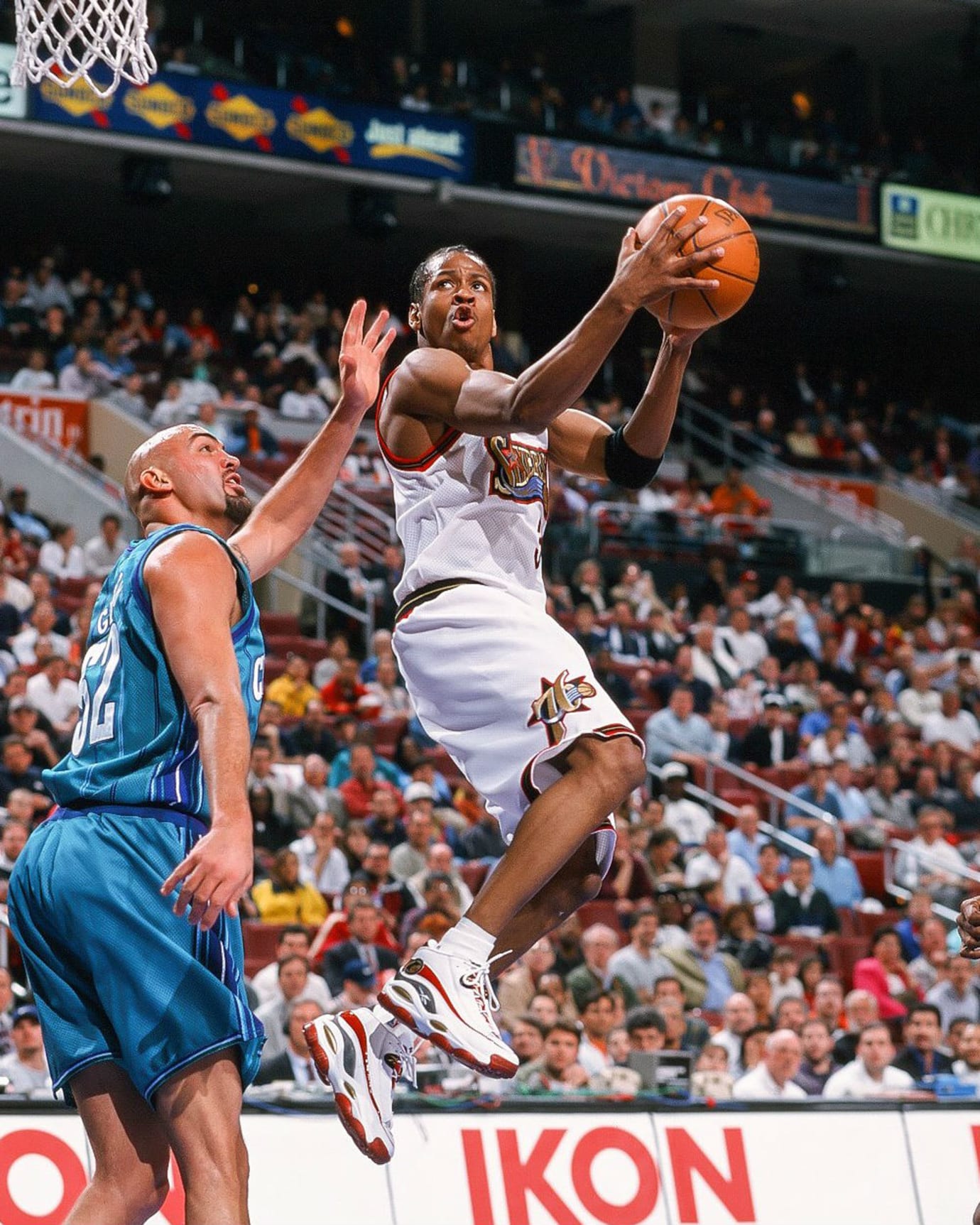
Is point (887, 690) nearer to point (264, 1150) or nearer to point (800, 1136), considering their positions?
point (800, 1136)

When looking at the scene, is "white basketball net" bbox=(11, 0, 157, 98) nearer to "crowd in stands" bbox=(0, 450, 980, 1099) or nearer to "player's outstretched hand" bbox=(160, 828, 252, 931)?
"player's outstretched hand" bbox=(160, 828, 252, 931)

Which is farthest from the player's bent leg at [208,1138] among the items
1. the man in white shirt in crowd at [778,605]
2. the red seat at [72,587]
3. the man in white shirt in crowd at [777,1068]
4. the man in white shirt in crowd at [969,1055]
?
the man in white shirt in crowd at [778,605]

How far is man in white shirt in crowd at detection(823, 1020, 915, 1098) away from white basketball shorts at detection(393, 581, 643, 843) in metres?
5.59

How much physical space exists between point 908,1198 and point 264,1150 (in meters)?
2.40

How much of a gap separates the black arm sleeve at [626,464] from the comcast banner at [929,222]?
20.2 m

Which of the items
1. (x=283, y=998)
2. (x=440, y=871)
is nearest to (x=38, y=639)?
(x=440, y=871)

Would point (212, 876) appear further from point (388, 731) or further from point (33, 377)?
point (33, 377)

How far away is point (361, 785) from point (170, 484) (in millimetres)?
8439

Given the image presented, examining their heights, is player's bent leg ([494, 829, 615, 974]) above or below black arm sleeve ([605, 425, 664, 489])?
below

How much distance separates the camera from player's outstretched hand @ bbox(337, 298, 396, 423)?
522cm

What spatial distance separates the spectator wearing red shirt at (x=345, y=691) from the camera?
46.3 feet

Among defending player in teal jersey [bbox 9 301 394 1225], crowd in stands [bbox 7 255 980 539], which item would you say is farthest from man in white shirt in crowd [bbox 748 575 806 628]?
defending player in teal jersey [bbox 9 301 394 1225]

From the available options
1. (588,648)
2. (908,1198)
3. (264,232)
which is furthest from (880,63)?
(908,1198)

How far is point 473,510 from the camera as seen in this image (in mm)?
5047
